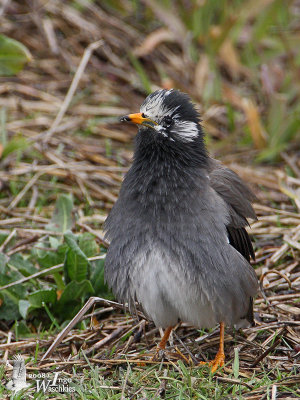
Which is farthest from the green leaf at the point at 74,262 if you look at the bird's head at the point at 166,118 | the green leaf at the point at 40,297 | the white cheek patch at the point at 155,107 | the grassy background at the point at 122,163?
the white cheek patch at the point at 155,107

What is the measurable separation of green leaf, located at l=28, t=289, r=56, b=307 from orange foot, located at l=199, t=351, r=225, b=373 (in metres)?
1.26

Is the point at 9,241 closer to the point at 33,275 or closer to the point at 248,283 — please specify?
the point at 33,275

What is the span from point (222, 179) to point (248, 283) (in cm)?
74

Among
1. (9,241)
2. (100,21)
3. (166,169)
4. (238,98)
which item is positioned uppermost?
(100,21)

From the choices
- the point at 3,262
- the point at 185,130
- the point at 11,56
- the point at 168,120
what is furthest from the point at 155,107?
the point at 11,56

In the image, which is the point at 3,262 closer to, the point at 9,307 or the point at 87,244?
the point at 9,307

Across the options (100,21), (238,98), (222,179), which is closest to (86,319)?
(222,179)

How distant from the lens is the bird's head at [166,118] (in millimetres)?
4410

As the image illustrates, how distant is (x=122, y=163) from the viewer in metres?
6.98

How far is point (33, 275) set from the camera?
16.5 feet

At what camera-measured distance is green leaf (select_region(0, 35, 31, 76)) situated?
6840 mm

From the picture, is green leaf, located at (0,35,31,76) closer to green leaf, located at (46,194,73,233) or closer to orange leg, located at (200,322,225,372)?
A: green leaf, located at (46,194,73,233)

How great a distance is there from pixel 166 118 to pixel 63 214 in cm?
169

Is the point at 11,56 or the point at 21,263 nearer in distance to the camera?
the point at 21,263
